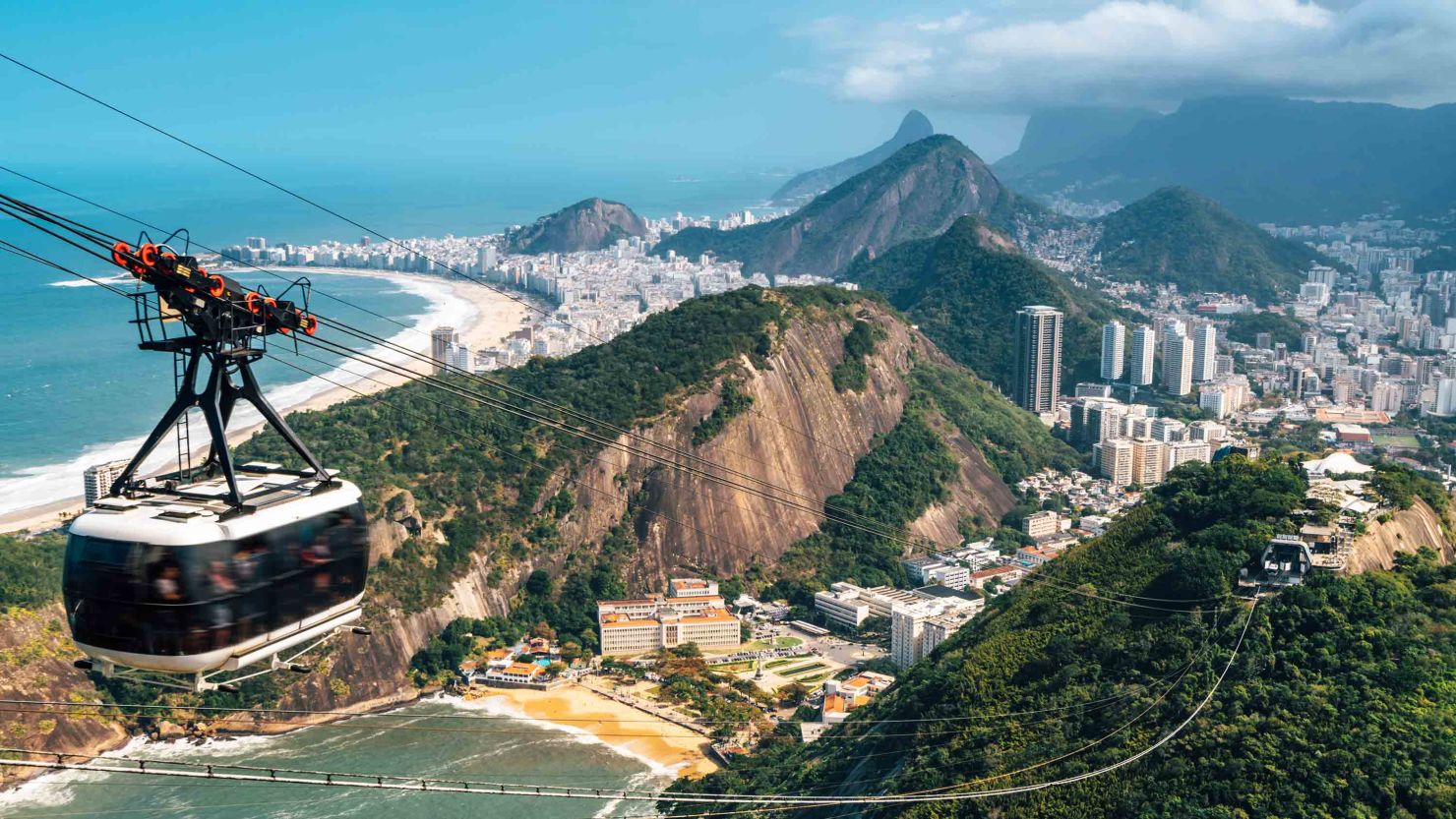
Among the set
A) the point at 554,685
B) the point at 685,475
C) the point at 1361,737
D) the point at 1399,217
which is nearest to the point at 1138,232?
the point at 1399,217

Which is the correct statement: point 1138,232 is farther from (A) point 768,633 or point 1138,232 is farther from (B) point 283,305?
(B) point 283,305

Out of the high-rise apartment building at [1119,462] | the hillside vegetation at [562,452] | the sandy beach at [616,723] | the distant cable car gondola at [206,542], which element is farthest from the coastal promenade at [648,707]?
the high-rise apartment building at [1119,462]

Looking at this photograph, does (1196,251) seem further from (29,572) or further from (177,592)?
(177,592)

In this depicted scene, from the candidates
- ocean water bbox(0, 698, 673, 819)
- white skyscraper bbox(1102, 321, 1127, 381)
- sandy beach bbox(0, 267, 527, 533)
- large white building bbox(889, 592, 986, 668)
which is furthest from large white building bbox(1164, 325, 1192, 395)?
ocean water bbox(0, 698, 673, 819)

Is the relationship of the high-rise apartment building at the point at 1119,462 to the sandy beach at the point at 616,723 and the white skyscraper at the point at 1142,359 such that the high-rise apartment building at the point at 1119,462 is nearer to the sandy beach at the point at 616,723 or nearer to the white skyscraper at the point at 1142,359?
the white skyscraper at the point at 1142,359

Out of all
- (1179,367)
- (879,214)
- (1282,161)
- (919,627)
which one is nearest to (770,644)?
(919,627)
